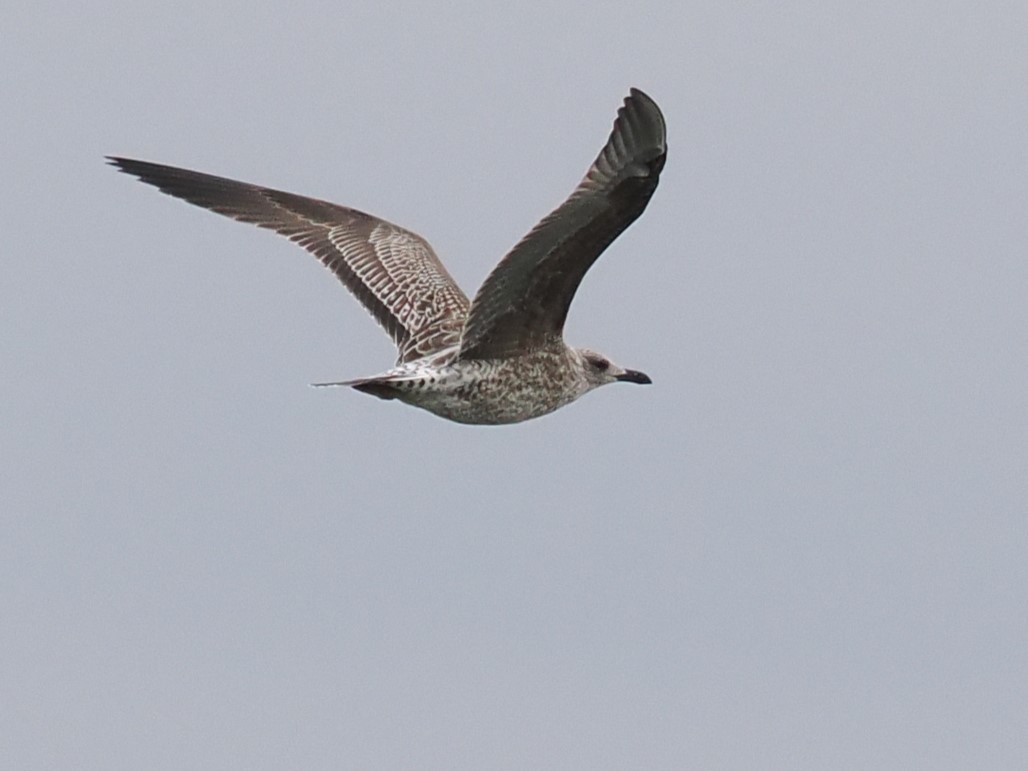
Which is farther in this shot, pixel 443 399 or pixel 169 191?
pixel 169 191

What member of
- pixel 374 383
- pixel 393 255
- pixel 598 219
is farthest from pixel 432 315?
pixel 598 219

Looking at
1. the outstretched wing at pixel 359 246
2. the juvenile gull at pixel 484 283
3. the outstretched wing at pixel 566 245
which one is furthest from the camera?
the outstretched wing at pixel 359 246

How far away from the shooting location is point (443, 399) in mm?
13781

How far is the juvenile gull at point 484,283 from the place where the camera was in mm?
12016

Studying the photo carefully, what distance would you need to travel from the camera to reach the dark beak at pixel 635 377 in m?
15.4

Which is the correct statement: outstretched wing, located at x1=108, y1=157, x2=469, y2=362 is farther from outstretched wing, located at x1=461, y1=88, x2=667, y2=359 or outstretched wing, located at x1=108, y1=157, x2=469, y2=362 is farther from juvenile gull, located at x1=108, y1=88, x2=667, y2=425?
outstretched wing, located at x1=461, y1=88, x2=667, y2=359

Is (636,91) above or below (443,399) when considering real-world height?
above

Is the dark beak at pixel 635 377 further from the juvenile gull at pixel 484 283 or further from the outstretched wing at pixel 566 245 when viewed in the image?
the outstretched wing at pixel 566 245

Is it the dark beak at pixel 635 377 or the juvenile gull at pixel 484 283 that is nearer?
the juvenile gull at pixel 484 283

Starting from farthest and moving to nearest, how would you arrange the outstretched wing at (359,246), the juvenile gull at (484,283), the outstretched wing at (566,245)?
the outstretched wing at (359,246) < the juvenile gull at (484,283) < the outstretched wing at (566,245)

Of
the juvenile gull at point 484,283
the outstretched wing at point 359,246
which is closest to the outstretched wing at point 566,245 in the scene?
the juvenile gull at point 484,283

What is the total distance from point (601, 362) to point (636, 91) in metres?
3.85

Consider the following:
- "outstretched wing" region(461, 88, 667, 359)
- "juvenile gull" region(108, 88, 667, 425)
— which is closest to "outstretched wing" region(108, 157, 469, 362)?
"juvenile gull" region(108, 88, 667, 425)

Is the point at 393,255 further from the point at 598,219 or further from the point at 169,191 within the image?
the point at 598,219
